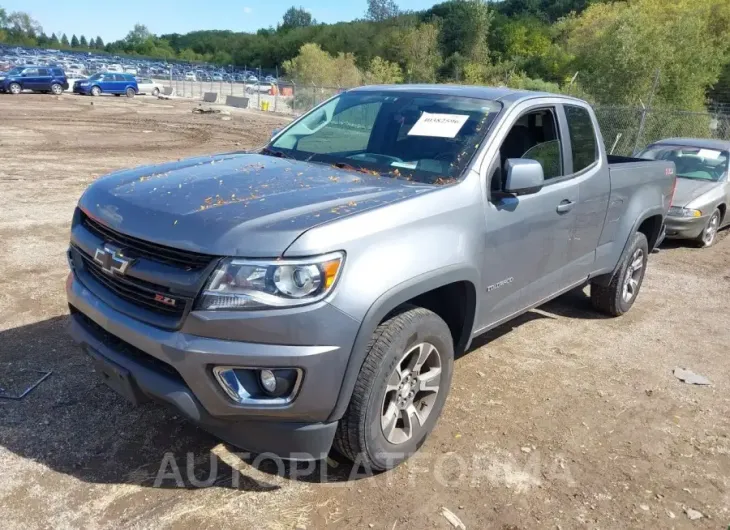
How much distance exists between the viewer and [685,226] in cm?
860

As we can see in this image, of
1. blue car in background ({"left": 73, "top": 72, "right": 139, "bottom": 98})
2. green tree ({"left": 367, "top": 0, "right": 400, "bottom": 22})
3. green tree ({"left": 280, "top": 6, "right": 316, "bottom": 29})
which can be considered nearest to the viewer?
blue car in background ({"left": 73, "top": 72, "right": 139, "bottom": 98})

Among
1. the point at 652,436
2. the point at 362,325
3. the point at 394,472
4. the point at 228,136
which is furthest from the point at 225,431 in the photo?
the point at 228,136

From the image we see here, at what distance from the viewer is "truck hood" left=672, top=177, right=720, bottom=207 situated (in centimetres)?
874

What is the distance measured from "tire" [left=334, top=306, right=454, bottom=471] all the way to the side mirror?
35.3 inches

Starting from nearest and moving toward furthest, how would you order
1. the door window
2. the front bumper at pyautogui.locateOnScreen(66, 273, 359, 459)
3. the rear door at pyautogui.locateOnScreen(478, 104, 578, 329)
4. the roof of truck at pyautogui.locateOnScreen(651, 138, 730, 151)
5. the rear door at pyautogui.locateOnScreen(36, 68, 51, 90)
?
the front bumper at pyautogui.locateOnScreen(66, 273, 359, 459), the rear door at pyautogui.locateOnScreen(478, 104, 578, 329), the door window, the roof of truck at pyautogui.locateOnScreen(651, 138, 730, 151), the rear door at pyautogui.locateOnScreen(36, 68, 51, 90)

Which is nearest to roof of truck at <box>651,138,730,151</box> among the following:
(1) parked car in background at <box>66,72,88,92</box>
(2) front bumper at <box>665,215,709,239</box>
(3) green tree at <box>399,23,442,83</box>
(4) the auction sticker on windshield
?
(2) front bumper at <box>665,215,709,239</box>

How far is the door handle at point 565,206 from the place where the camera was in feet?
13.2

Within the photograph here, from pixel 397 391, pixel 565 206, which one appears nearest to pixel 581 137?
pixel 565 206

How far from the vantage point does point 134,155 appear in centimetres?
1512

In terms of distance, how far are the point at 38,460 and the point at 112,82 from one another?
42.9 m

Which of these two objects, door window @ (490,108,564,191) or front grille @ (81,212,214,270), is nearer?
front grille @ (81,212,214,270)

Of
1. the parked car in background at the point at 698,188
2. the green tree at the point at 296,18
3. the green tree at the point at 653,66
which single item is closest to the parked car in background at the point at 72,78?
the green tree at the point at 653,66

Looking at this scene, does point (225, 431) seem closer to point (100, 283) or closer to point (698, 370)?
point (100, 283)

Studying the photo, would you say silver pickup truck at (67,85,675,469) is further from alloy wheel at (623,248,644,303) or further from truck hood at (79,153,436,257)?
alloy wheel at (623,248,644,303)
